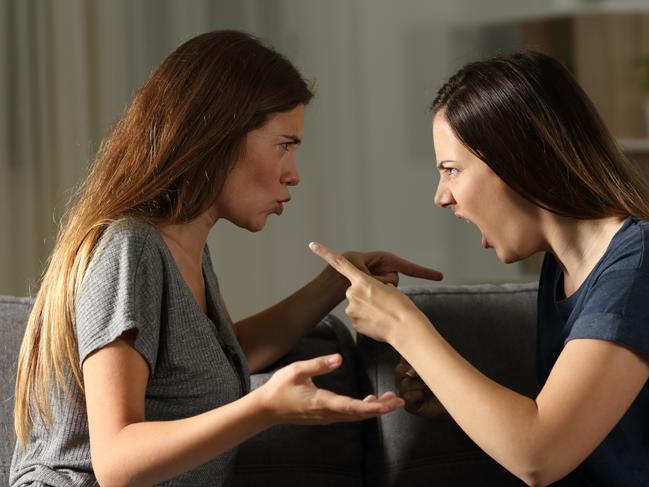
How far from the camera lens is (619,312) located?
1292mm

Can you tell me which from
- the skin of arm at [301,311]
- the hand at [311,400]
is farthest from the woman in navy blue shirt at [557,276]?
the skin of arm at [301,311]

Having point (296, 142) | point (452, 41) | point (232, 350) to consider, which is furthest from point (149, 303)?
point (452, 41)

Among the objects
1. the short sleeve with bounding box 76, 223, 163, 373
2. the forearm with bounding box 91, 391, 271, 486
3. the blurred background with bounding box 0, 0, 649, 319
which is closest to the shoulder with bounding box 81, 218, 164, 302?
the short sleeve with bounding box 76, 223, 163, 373

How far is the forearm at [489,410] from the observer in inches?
49.1

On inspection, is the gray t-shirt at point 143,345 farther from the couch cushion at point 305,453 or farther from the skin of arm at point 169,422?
the couch cushion at point 305,453

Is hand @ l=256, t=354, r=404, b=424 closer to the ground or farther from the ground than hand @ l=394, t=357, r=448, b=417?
farther from the ground

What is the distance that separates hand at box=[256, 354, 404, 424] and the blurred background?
1832 mm

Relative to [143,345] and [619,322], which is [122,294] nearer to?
[143,345]

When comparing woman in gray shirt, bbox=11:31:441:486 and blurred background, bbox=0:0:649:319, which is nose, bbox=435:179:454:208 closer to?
woman in gray shirt, bbox=11:31:441:486

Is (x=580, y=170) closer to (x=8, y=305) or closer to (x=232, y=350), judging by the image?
(x=232, y=350)

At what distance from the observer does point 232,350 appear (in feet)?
5.08

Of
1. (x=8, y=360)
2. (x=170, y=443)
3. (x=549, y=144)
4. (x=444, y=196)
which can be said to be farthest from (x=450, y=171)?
(x=8, y=360)

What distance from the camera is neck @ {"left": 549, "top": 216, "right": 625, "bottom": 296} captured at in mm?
1442

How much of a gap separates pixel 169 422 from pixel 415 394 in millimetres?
508
